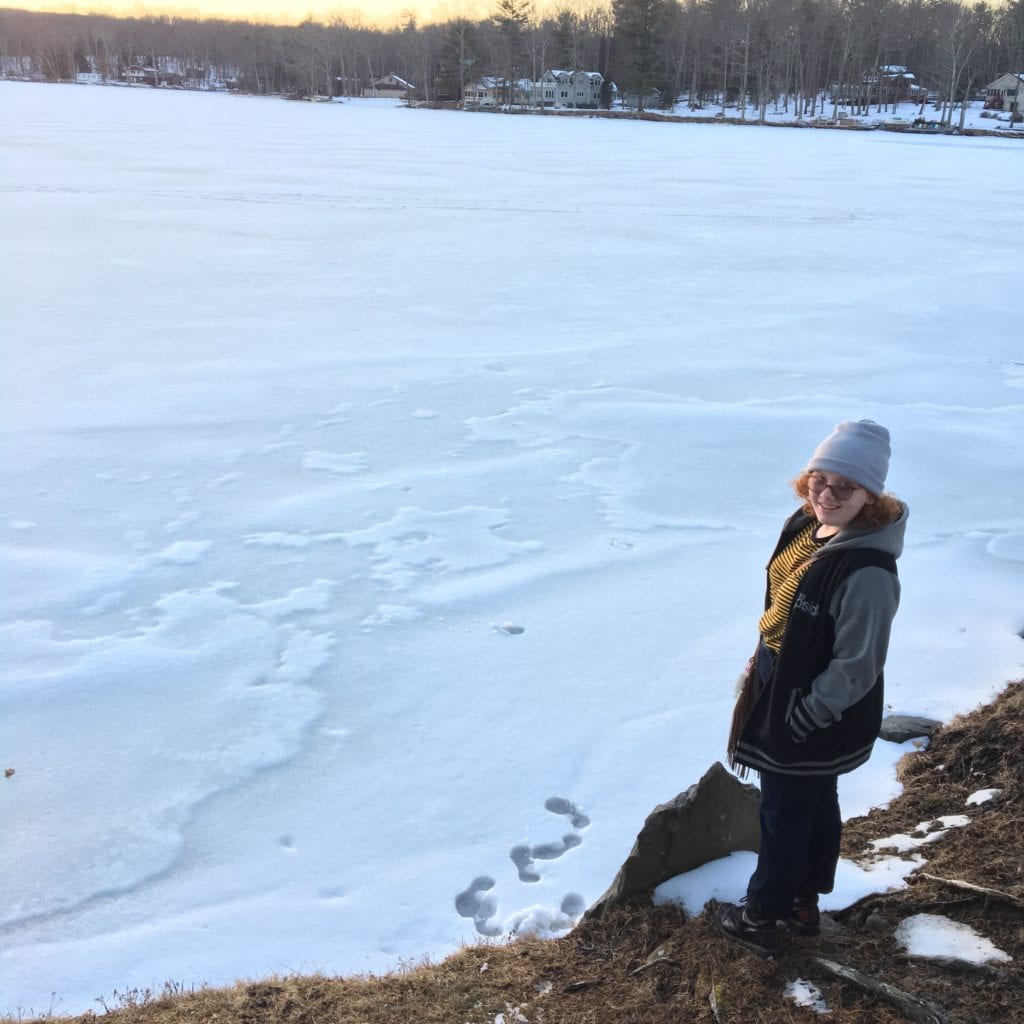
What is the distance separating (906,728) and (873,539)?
7.20ft

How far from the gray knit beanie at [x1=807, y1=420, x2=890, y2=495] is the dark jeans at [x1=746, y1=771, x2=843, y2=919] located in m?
0.75

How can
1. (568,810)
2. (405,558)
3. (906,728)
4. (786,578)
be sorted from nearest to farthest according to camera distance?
(786,578) < (568,810) < (906,728) < (405,558)

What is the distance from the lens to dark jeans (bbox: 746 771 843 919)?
236 centimetres

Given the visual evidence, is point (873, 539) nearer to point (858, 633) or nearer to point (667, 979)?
point (858, 633)

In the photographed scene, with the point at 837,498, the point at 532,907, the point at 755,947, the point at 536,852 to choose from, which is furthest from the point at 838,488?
the point at 536,852

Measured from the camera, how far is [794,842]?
240cm

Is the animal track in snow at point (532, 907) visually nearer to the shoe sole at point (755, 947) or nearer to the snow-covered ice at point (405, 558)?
the snow-covered ice at point (405, 558)

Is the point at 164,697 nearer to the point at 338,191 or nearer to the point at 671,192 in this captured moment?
the point at 338,191

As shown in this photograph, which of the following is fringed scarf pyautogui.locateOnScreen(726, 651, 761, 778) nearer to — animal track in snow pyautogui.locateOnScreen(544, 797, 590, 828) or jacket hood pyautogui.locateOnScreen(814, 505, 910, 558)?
jacket hood pyautogui.locateOnScreen(814, 505, 910, 558)

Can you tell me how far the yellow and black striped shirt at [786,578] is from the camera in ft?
Result: 7.45

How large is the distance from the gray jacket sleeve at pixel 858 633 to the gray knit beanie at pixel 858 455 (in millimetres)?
200

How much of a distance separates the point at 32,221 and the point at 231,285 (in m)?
5.65

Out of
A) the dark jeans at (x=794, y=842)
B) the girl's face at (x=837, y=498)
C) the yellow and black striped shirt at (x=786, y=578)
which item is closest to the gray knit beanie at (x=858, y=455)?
the girl's face at (x=837, y=498)

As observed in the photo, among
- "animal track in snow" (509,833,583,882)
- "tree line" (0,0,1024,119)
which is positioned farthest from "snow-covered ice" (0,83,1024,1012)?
"tree line" (0,0,1024,119)
